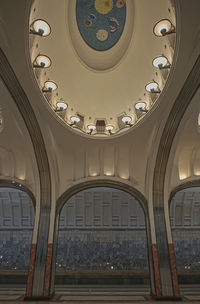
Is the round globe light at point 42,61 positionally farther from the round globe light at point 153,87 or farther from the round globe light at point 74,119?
the round globe light at point 153,87

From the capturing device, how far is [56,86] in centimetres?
826

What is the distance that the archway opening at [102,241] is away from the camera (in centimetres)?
1418

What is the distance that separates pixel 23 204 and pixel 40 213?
5.66m

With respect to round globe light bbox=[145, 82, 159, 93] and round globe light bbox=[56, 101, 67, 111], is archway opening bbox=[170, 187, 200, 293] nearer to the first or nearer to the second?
round globe light bbox=[145, 82, 159, 93]

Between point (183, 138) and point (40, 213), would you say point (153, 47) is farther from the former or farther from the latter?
point (40, 213)

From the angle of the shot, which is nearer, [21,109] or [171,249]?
[21,109]

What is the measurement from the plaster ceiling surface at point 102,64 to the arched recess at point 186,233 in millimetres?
7365

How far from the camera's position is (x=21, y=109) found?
27.8ft

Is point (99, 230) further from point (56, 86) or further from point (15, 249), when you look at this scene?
point (56, 86)

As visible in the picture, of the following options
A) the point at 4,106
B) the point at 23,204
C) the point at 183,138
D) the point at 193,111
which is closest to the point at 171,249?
the point at 183,138

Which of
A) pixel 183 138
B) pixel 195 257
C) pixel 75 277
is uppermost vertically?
pixel 183 138

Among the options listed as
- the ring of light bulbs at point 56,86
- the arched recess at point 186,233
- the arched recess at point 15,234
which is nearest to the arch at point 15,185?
the arched recess at point 15,234

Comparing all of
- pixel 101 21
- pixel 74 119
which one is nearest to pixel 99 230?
pixel 74 119

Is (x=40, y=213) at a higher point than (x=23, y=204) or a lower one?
lower
